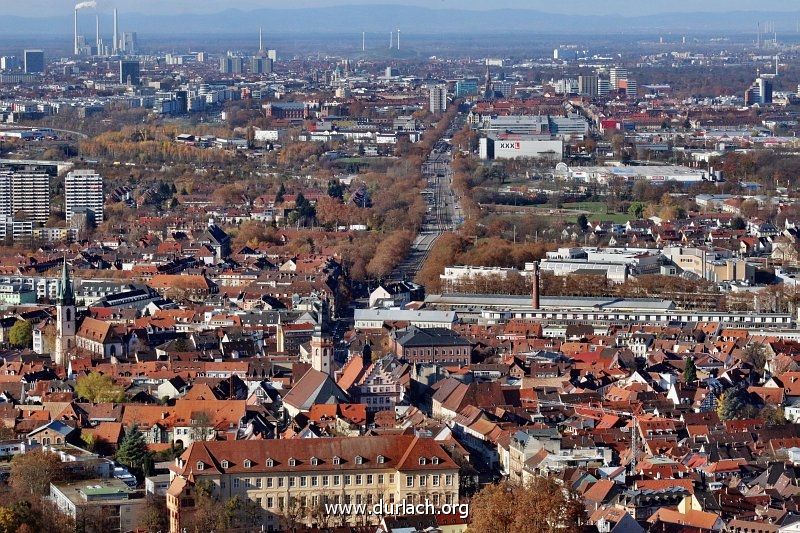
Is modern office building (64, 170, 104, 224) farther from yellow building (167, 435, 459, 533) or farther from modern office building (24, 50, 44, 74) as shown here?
modern office building (24, 50, 44, 74)

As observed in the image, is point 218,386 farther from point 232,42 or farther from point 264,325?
point 232,42

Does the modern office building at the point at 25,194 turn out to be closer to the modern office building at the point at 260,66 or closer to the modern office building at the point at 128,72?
the modern office building at the point at 128,72

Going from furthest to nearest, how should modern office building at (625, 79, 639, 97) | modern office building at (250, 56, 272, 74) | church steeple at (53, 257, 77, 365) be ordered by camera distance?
modern office building at (250, 56, 272, 74) < modern office building at (625, 79, 639, 97) < church steeple at (53, 257, 77, 365)

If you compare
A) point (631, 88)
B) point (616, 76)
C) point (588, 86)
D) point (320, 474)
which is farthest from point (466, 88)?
point (320, 474)

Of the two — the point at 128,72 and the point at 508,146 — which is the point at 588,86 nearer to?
the point at 128,72

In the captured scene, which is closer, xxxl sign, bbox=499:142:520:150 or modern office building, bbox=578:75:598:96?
xxxl sign, bbox=499:142:520:150

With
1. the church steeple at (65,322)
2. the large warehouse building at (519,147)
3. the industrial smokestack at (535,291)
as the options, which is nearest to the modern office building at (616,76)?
the large warehouse building at (519,147)

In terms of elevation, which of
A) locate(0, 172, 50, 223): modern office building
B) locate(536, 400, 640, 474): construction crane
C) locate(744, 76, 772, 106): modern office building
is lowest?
locate(744, 76, 772, 106): modern office building

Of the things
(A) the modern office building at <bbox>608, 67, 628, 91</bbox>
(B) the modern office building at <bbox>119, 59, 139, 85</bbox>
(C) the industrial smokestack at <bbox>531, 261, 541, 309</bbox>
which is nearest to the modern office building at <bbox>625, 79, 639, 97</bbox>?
(A) the modern office building at <bbox>608, 67, 628, 91</bbox>
